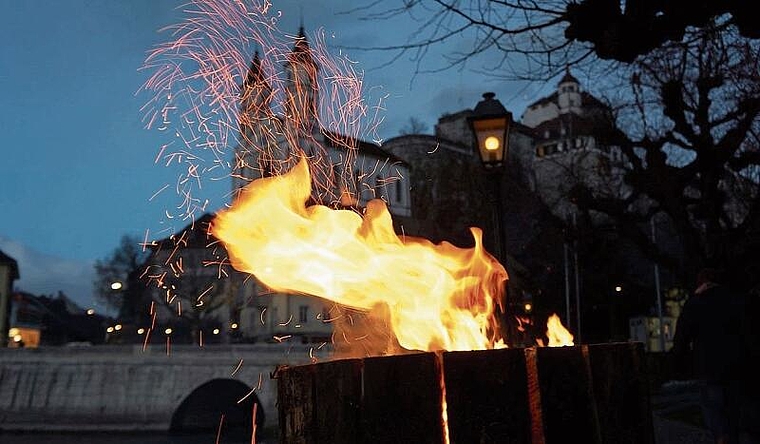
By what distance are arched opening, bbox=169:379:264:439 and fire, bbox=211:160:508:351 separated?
1277 inches

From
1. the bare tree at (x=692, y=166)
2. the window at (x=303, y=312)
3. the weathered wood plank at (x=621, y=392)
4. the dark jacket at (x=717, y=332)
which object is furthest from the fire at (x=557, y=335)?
the window at (x=303, y=312)

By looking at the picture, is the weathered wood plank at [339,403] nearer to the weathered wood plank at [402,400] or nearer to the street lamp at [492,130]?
the weathered wood plank at [402,400]

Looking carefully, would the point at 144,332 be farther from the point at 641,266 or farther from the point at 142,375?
the point at 641,266

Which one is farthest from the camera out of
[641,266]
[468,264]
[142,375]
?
[641,266]

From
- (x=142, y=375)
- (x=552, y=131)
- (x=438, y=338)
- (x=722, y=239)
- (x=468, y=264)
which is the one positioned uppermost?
(x=552, y=131)

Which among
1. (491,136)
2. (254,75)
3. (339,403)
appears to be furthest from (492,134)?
(339,403)

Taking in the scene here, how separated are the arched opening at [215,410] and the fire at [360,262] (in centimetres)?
3245

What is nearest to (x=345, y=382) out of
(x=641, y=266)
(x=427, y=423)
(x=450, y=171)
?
(x=427, y=423)

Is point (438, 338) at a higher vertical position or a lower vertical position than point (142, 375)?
higher

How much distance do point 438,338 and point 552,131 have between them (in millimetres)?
86785

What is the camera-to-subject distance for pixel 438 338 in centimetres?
355

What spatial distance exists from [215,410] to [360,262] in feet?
132

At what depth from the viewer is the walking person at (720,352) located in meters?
5.48

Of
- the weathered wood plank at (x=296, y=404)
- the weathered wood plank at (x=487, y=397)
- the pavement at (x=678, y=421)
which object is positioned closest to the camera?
the weathered wood plank at (x=487, y=397)
